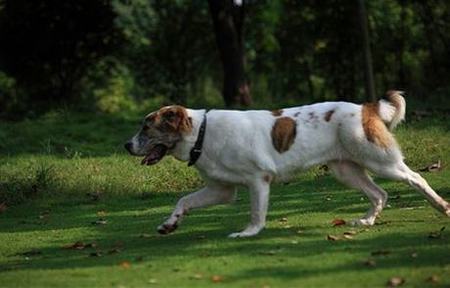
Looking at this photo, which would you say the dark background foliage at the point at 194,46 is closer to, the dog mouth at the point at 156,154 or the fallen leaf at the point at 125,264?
the dog mouth at the point at 156,154

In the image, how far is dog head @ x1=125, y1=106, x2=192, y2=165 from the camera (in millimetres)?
10469

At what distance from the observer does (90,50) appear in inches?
1133

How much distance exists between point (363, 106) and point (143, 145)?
2494mm

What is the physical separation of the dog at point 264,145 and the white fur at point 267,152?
0.04ft

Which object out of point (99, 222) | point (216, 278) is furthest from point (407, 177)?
point (99, 222)

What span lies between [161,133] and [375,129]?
2.35 m

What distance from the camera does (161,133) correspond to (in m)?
10.6

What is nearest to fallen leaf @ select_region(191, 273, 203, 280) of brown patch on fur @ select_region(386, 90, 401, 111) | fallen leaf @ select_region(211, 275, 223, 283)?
fallen leaf @ select_region(211, 275, 223, 283)

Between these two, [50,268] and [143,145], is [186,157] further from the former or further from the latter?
[50,268]

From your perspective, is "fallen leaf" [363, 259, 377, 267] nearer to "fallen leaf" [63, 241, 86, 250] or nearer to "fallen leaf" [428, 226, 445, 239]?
"fallen leaf" [428, 226, 445, 239]

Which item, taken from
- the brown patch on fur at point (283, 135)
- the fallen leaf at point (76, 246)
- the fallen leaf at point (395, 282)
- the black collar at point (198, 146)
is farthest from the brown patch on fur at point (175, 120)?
the fallen leaf at point (395, 282)

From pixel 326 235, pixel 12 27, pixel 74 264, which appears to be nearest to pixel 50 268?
pixel 74 264

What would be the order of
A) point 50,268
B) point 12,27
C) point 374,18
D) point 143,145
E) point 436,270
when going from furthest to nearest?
point 374,18
point 12,27
point 143,145
point 50,268
point 436,270

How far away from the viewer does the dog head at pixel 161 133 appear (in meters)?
10.5
